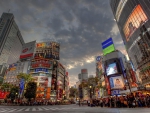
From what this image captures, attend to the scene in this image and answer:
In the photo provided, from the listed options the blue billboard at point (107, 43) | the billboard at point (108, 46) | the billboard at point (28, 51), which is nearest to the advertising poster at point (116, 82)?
the billboard at point (108, 46)

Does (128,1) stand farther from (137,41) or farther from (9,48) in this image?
(9,48)

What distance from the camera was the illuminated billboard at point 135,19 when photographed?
40.8 m

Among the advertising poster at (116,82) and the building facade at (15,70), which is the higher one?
the building facade at (15,70)

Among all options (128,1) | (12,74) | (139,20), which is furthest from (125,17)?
(12,74)

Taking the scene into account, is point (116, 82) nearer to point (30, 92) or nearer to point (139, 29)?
point (139, 29)

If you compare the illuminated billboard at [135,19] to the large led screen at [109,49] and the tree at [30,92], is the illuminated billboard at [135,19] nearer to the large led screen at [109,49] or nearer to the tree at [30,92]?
the large led screen at [109,49]

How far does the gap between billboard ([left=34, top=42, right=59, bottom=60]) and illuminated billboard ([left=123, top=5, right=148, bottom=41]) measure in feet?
171

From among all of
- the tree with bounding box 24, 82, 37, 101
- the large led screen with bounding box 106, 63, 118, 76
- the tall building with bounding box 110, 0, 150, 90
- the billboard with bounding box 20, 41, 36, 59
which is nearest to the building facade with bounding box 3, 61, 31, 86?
the billboard with bounding box 20, 41, 36, 59

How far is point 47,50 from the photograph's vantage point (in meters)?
80.4

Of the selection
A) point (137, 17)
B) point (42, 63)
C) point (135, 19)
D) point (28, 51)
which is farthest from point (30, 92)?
point (137, 17)

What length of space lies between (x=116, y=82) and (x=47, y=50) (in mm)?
54587

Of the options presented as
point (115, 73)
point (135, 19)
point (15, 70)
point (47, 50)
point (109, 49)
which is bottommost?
point (115, 73)

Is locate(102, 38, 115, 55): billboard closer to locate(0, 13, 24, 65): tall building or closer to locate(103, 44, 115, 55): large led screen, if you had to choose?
locate(103, 44, 115, 55): large led screen

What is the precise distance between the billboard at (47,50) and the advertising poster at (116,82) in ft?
151
